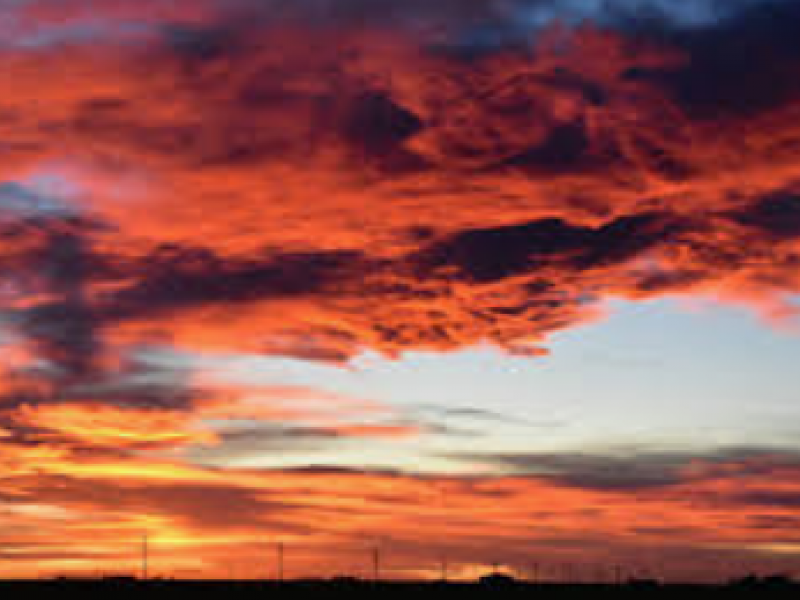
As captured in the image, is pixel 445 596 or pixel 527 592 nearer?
pixel 445 596

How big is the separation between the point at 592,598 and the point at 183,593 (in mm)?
60218

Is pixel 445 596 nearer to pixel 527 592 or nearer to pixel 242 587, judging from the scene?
pixel 527 592

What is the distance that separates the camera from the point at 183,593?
180 metres

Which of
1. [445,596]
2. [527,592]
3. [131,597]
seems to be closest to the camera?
[131,597]

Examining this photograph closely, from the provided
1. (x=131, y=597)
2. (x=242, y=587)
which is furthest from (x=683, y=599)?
(x=131, y=597)

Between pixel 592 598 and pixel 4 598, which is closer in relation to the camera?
pixel 4 598

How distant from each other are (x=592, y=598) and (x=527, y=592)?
1367 cm

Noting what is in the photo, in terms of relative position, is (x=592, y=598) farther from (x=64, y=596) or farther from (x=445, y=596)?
(x=64, y=596)

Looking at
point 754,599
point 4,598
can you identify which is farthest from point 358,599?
point 754,599

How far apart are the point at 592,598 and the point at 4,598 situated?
83.7m

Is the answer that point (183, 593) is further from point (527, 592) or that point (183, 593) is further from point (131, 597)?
point (527, 592)

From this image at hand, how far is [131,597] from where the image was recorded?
6171 inches

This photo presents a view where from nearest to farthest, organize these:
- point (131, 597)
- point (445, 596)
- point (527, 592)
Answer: point (131, 597) → point (445, 596) → point (527, 592)

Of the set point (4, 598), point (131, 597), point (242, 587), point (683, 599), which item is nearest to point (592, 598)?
point (683, 599)
